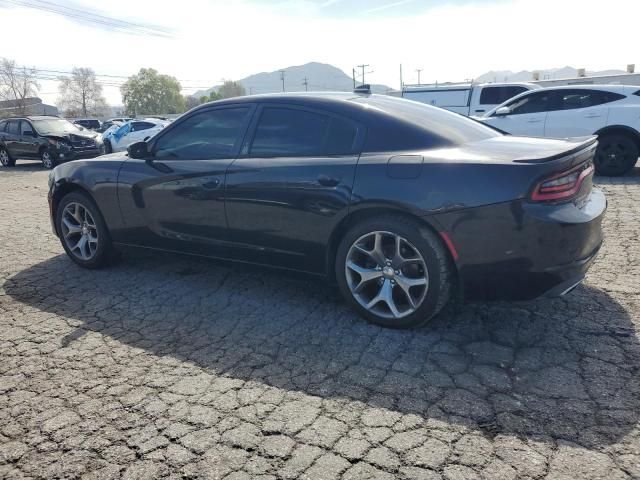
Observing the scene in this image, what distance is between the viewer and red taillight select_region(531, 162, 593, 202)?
269cm

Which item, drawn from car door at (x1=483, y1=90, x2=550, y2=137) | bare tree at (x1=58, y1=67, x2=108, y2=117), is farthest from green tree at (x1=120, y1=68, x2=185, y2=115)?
car door at (x1=483, y1=90, x2=550, y2=137)

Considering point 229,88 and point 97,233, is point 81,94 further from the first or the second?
point 97,233

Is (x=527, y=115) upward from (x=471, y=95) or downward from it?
downward

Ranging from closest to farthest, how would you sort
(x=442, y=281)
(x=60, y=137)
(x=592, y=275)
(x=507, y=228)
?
(x=507, y=228) < (x=442, y=281) < (x=592, y=275) < (x=60, y=137)

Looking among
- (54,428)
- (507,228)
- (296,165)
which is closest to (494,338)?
(507,228)

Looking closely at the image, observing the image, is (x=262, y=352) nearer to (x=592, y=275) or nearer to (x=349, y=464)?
(x=349, y=464)

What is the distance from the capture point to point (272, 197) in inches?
136

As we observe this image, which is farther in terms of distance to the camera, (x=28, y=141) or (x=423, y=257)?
(x=28, y=141)

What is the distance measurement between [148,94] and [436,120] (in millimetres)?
104807

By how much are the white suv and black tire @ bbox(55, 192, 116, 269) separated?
692cm

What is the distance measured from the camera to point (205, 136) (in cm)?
394

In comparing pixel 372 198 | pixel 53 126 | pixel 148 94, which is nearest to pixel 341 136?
pixel 372 198

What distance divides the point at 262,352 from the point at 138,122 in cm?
1813

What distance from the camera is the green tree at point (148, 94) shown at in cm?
9706
